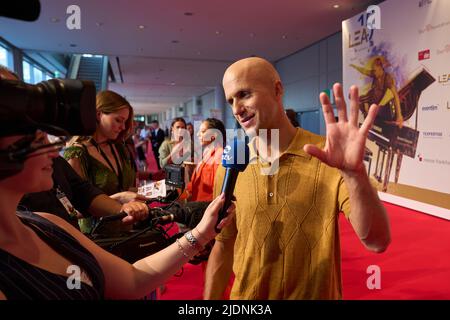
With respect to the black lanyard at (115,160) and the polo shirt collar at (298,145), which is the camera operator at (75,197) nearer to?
the black lanyard at (115,160)

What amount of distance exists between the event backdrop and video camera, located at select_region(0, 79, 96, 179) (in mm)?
4618

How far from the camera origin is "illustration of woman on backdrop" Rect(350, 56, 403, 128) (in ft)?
16.9

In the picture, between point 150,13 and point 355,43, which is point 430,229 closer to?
point 355,43

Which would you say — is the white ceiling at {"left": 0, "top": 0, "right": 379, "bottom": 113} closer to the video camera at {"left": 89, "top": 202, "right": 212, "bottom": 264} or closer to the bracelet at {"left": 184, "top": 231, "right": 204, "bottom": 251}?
the video camera at {"left": 89, "top": 202, "right": 212, "bottom": 264}

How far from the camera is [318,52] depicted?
9219 mm

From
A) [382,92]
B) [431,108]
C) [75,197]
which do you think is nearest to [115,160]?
[75,197]

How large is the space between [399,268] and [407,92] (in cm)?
280

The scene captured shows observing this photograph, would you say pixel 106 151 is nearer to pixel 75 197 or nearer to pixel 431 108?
pixel 75 197

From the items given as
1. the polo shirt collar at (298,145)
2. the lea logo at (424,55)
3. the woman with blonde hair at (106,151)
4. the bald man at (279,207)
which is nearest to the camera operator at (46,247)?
the bald man at (279,207)

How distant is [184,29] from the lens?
322 inches

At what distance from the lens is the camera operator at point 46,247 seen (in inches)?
25.9

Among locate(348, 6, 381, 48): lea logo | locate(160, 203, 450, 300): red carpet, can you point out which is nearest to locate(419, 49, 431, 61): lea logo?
locate(348, 6, 381, 48): lea logo
